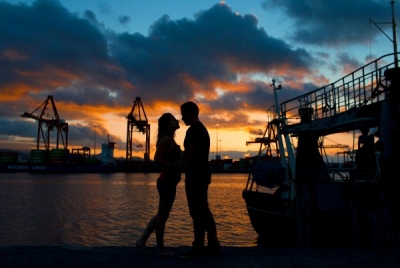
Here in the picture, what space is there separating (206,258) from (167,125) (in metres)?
1.89

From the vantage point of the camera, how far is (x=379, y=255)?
17.2 ft

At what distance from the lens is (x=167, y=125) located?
531cm

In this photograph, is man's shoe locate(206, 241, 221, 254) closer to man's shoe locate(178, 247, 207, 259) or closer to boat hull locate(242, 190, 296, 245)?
man's shoe locate(178, 247, 207, 259)

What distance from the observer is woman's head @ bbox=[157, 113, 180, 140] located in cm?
532

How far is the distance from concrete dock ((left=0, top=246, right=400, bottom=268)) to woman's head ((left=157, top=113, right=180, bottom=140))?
1696 mm

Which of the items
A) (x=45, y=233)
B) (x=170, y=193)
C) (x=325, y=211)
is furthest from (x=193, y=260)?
(x=45, y=233)

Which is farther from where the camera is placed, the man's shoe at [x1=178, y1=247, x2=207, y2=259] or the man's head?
the man's head

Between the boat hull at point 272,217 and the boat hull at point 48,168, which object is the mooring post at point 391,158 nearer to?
the boat hull at point 272,217

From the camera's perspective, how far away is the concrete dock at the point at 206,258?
4.59 meters

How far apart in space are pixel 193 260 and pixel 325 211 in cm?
560

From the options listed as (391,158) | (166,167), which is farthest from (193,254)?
(391,158)

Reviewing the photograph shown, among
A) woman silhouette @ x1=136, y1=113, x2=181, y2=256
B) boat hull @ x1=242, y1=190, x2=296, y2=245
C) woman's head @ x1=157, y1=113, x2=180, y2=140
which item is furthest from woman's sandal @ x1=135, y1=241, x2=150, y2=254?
boat hull @ x1=242, y1=190, x2=296, y2=245

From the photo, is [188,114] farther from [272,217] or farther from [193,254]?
[272,217]

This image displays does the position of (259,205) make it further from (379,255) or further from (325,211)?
(379,255)
